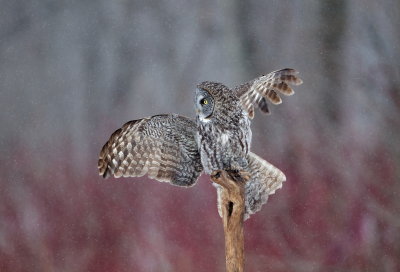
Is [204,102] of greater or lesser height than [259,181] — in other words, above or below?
above

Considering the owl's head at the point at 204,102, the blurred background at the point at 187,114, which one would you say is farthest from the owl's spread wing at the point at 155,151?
the blurred background at the point at 187,114

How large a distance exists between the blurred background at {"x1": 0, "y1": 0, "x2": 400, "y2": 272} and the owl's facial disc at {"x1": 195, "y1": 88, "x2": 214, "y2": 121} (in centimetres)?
96

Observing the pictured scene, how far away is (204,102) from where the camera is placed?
2.28m

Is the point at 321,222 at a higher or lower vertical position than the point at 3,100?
lower

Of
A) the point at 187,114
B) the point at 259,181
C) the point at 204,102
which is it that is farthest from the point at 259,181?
the point at 187,114

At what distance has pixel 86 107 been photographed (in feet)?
10.7

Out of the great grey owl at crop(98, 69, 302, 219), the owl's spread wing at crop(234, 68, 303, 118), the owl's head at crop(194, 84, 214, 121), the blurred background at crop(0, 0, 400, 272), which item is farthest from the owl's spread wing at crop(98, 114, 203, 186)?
the blurred background at crop(0, 0, 400, 272)

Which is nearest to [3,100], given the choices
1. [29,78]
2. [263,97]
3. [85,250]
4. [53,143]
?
[29,78]

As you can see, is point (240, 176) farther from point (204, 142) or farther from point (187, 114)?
point (187, 114)

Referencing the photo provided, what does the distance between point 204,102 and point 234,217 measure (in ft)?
1.59

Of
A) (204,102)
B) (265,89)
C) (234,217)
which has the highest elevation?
→ (265,89)

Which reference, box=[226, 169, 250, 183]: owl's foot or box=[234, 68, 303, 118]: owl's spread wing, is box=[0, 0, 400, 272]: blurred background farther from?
box=[226, 169, 250, 183]: owl's foot

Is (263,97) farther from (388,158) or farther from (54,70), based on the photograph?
(54,70)

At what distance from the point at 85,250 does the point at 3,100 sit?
0.98 m
